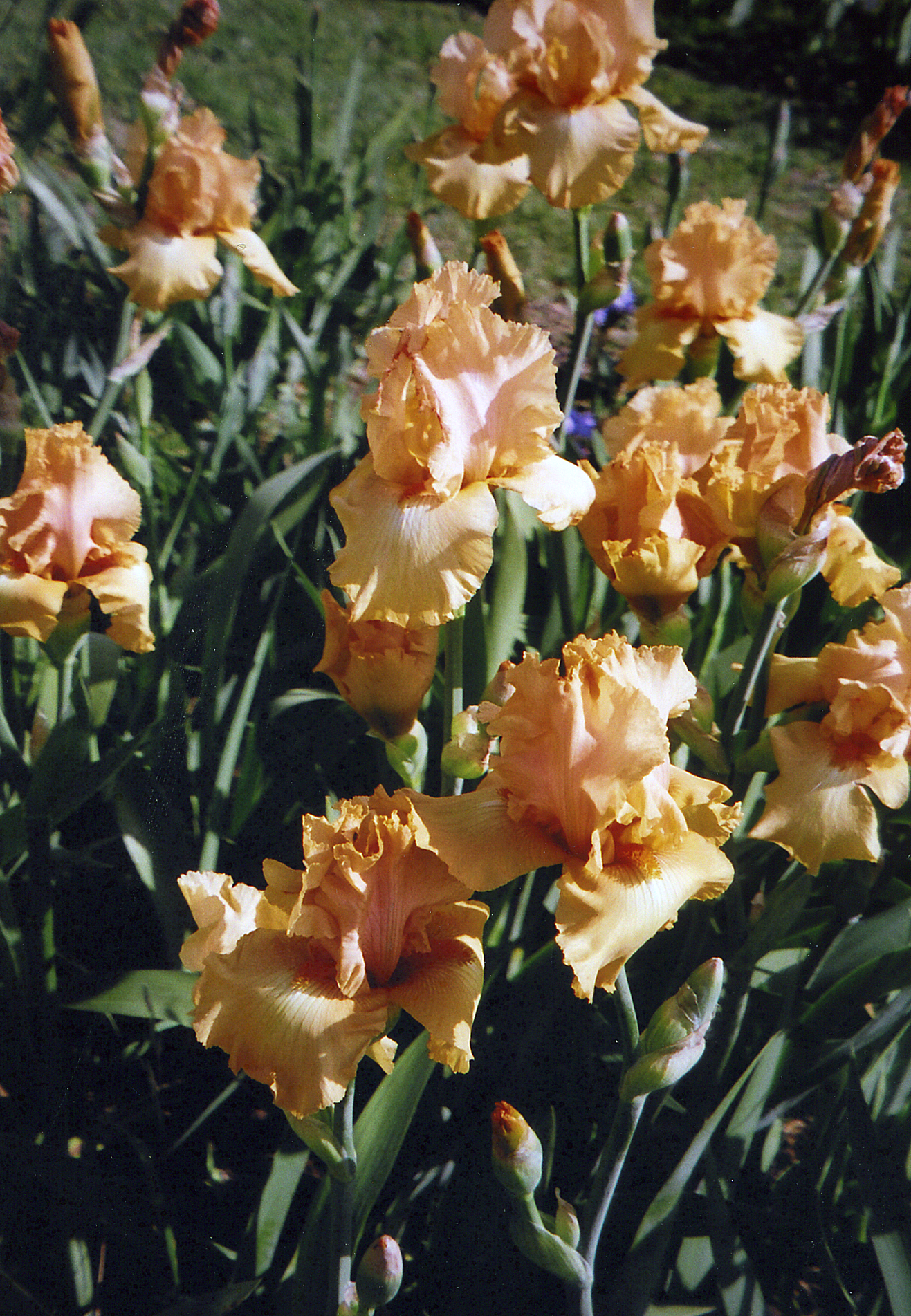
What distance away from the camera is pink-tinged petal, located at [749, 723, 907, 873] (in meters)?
0.80

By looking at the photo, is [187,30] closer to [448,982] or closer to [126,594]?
[126,594]

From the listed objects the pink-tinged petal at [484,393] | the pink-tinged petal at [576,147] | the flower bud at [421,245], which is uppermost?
the pink-tinged petal at [576,147]

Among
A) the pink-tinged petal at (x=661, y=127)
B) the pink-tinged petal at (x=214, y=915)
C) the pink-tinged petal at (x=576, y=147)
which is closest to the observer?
the pink-tinged petal at (x=214, y=915)

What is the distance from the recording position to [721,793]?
2.19ft

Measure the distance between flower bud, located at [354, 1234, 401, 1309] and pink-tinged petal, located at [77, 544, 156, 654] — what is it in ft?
1.86

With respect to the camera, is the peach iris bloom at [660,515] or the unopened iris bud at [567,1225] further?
the peach iris bloom at [660,515]

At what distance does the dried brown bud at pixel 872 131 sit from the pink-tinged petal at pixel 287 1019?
58.0 inches

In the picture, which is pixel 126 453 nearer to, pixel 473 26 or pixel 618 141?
pixel 618 141

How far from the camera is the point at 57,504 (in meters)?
0.92

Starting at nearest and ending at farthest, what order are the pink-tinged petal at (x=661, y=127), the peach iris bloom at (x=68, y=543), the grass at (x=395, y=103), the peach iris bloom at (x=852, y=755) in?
the peach iris bloom at (x=852, y=755) < the peach iris bloom at (x=68, y=543) < the pink-tinged petal at (x=661, y=127) < the grass at (x=395, y=103)

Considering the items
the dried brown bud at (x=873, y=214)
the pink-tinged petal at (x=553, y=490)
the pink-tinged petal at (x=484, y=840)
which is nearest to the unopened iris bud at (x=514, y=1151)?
the pink-tinged petal at (x=484, y=840)

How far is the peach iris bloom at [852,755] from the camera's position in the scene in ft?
2.62

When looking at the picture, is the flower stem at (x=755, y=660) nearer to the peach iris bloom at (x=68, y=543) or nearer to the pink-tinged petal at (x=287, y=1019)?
the pink-tinged petal at (x=287, y=1019)

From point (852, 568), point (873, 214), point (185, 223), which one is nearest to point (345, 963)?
point (852, 568)
